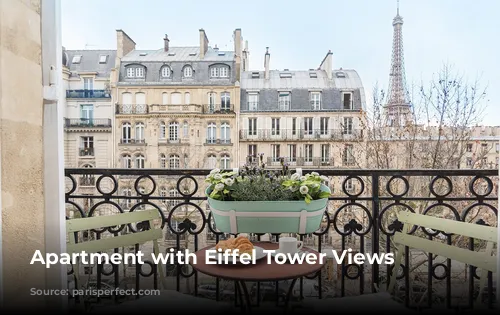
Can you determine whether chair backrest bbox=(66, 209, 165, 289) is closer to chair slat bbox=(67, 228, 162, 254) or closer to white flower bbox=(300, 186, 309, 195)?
chair slat bbox=(67, 228, 162, 254)

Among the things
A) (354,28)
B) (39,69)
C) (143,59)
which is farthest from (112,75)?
(39,69)

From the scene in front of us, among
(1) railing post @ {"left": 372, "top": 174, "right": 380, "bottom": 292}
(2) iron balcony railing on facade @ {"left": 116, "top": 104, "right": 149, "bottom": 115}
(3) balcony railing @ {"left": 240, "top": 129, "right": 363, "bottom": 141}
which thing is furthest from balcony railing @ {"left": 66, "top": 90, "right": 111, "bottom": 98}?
(1) railing post @ {"left": 372, "top": 174, "right": 380, "bottom": 292}

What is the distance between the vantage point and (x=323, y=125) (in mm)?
6773

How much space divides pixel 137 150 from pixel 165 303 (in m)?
6.90

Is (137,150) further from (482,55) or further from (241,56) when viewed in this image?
(482,55)

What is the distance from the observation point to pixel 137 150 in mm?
7688

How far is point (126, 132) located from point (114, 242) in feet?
22.5

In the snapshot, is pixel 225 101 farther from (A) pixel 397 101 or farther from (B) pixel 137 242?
(B) pixel 137 242

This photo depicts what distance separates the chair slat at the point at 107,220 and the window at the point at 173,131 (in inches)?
252

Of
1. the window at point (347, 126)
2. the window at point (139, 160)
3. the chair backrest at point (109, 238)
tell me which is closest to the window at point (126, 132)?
the window at point (139, 160)

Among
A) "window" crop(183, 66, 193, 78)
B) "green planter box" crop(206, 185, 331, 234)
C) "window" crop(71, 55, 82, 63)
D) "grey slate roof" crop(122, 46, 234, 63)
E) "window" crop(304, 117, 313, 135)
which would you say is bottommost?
"green planter box" crop(206, 185, 331, 234)

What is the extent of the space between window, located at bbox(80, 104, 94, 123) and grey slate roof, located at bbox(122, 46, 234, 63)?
1185mm

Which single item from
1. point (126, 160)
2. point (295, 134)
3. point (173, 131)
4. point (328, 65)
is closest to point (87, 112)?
point (126, 160)

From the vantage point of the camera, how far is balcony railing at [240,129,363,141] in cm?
640
